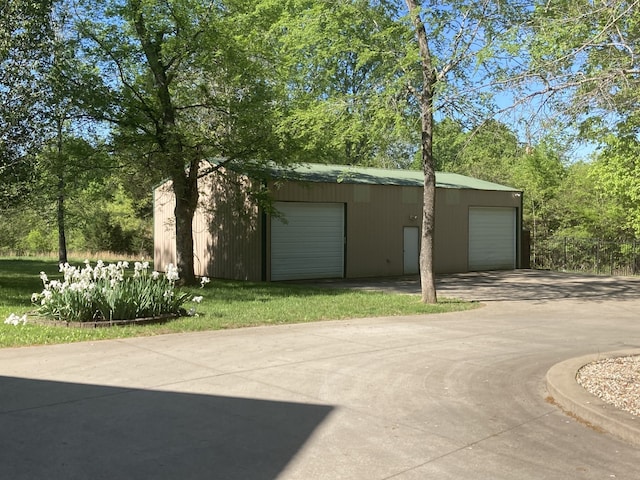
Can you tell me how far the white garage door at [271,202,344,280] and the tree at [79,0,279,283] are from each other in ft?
13.8

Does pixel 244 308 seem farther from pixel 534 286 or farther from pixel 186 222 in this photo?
pixel 534 286

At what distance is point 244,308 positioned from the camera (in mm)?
13258

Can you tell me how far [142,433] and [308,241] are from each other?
17986mm

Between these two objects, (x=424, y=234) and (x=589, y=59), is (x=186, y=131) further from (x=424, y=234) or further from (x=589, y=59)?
(x=589, y=59)

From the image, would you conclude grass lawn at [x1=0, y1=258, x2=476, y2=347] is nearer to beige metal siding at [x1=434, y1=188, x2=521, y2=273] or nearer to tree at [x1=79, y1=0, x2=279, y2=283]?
tree at [x1=79, y1=0, x2=279, y2=283]

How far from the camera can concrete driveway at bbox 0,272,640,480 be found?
14.6ft

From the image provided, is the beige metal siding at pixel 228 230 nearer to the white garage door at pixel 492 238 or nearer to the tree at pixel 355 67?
the tree at pixel 355 67

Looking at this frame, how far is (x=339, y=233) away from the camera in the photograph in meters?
23.9

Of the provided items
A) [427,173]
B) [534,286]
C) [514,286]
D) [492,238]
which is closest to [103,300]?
[427,173]

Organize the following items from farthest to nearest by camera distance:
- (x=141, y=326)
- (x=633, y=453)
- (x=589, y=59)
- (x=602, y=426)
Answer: (x=141, y=326) → (x=589, y=59) → (x=602, y=426) → (x=633, y=453)

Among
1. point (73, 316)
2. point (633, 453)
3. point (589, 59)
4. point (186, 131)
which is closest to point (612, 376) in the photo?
point (633, 453)

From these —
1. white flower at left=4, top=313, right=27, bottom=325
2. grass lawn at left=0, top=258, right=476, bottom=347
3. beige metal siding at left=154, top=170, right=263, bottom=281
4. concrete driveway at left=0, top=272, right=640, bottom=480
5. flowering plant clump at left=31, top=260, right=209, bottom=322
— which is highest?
beige metal siding at left=154, top=170, right=263, bottom=281

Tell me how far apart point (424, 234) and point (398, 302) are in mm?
1855

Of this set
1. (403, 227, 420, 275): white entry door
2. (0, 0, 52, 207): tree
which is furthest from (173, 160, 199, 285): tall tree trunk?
(403, 227, 420, 275): white entry door
